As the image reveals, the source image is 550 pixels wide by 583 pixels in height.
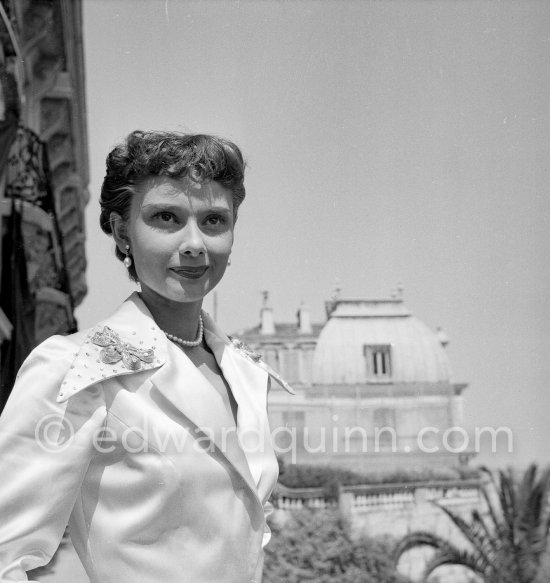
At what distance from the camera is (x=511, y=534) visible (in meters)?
12.2

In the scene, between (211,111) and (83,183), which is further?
(83,183)

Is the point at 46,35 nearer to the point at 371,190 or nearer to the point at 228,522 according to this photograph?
the point at 371,190

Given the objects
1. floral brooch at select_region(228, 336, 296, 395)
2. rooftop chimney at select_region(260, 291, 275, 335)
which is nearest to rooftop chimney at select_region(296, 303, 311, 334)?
rooftop chimney at select_region(260, 291, 275, 335)

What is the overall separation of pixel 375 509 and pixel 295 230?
1039 cm

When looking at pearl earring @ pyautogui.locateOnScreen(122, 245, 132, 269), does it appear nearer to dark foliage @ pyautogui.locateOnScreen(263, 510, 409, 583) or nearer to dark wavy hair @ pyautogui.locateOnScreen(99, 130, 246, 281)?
dark wavy hair @ pyautogui.locateOnScreen(99, 130, 246, 281)

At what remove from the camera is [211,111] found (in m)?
3.13

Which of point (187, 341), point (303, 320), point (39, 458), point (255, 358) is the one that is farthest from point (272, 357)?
point (39, 458)

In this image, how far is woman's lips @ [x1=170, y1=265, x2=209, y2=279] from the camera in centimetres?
140

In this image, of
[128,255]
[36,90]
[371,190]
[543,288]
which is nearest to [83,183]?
[36,90]

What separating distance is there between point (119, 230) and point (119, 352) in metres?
0.25

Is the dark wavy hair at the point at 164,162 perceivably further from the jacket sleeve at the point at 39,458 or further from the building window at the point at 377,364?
the building window at the point at 377,364

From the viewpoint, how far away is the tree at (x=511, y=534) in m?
11.5

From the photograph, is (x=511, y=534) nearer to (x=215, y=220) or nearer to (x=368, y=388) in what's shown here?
(x=368, y=388)

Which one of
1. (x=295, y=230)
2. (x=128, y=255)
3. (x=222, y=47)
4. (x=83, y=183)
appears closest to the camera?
(x=128, y=255)
